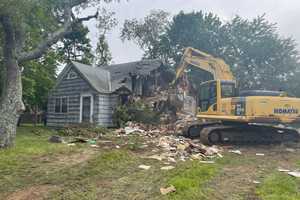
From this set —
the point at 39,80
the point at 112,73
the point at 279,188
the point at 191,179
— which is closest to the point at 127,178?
the point at 191,179

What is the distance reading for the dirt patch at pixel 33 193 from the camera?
15.4 feet

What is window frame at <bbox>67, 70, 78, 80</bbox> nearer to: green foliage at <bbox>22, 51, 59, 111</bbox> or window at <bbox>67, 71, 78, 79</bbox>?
window at <bbox>67, 71, 78, 79</bbox>

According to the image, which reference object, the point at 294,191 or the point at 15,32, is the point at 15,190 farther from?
the point at 15,32

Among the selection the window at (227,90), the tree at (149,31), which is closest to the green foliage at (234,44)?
the tree at (149,31)

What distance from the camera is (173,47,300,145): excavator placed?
10.9m

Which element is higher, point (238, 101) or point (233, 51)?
point (233, 51)

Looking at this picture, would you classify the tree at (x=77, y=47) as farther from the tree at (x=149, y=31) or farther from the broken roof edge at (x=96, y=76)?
the broken roof edge at (x=96, y=76)

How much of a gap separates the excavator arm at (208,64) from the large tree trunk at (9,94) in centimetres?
797

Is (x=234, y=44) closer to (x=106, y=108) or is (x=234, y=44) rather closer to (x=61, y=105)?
(x=106, y=108)

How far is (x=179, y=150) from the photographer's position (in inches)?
361

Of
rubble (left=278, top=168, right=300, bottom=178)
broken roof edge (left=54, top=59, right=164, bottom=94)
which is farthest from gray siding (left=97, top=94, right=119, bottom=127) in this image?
rubble (left=278, top=168, right=300, bottom=178)

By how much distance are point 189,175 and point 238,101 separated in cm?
613

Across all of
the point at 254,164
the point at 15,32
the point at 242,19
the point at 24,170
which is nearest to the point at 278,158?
the point at 254,164

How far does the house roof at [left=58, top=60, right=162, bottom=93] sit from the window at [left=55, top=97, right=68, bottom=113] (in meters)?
1.95
